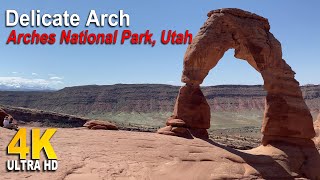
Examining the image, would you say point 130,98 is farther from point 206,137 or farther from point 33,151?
point 33,151

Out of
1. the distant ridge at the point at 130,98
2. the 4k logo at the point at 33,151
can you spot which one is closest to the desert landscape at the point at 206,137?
the 4k logo at the point at 33,151

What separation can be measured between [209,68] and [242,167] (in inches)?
249

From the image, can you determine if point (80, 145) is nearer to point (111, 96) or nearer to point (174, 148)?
point (174, 148)

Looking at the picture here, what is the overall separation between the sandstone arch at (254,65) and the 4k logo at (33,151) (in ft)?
23.3

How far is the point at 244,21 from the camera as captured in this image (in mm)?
21094

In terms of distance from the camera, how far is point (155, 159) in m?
14.1

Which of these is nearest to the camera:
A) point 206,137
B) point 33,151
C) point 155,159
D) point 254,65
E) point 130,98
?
point 33,151

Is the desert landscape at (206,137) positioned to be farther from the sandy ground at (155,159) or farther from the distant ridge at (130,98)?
the distant ridge at (130,98)

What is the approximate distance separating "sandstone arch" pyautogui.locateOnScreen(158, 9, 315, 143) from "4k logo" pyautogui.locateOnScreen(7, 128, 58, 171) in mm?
7091

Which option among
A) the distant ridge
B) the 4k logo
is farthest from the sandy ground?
the distant ridge

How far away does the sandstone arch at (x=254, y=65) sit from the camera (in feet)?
65.8

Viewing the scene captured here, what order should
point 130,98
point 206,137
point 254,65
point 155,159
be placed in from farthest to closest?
point 130,98 < point 254,65 < point 206,137 < point 155,159

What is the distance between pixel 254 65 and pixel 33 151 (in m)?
13.8

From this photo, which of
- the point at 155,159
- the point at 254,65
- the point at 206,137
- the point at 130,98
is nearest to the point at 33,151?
the point at 155,159
